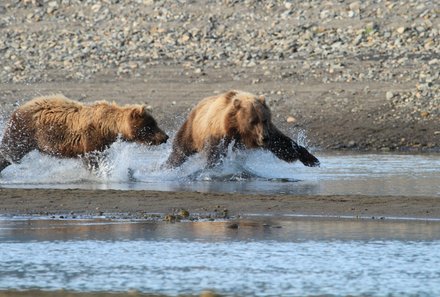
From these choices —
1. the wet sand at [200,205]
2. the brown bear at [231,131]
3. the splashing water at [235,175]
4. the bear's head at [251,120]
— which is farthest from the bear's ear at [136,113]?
the wet sand at [200,205]

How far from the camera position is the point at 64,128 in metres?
14.8

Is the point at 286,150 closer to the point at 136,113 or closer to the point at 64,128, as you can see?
the point at 136,113

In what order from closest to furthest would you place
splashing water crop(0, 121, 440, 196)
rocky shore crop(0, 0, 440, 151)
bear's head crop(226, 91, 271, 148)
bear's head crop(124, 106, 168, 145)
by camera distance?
splashing water crop(0, 121, 440, 196) → bear's head crop(226, 91, 271, 148) → bear's head crop(124, 106, 168, 145) → rocky shore crop(0, 0, 440, 151)

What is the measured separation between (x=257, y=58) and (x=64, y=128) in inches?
310

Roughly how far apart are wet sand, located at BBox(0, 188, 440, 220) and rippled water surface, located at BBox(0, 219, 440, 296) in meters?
0.43

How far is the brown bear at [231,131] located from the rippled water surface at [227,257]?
3660mm

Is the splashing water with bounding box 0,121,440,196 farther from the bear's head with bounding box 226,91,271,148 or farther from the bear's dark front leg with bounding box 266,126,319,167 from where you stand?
the bear's head with bounding box 226,91,271,148

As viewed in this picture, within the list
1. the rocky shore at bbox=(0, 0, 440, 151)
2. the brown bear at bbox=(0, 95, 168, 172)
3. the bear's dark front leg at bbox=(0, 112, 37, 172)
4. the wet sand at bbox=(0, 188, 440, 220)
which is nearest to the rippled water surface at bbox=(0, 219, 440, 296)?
the wet sand at bbox=(0, 188, 440, 220)

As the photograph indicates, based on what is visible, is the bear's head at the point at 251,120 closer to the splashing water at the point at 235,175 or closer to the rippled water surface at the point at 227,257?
the splashing water at the point at 235,175

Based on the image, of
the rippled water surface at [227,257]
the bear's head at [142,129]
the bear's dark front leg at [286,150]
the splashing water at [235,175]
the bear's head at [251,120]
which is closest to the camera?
the rippled water surface at [227,257]

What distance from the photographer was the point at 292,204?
456 inches

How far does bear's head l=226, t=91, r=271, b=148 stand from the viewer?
46.9 ft

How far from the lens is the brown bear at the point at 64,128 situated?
1476cm

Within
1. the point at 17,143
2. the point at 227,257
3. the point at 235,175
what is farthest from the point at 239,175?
the point at 227,257
